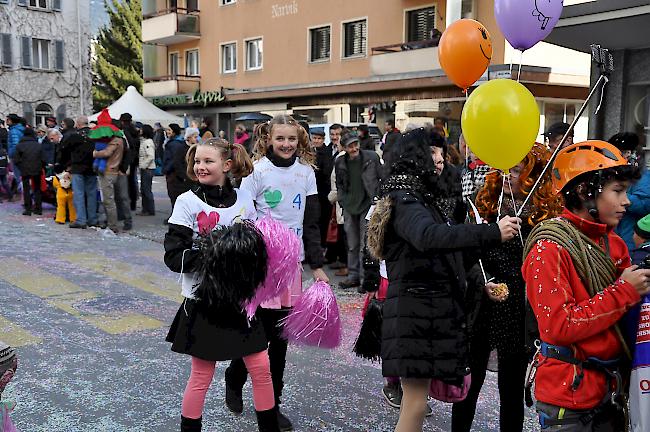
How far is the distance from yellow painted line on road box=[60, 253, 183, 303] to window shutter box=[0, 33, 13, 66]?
30.1m

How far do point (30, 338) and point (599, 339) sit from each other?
481 cm

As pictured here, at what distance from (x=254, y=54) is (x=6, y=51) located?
1645cm

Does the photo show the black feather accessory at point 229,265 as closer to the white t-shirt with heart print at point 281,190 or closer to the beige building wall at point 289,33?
the white t-shirt with heart print at point 281,190

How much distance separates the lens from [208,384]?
3250mm

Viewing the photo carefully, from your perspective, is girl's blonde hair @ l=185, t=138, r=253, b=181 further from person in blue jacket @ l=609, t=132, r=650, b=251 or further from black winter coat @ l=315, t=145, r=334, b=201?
black winter coat @ l=315, t=145, r=334, b=201

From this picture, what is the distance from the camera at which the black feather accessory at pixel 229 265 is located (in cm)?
309

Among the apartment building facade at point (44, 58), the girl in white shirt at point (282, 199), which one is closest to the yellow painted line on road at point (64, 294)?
the girl in white shirt at point (282, 199)

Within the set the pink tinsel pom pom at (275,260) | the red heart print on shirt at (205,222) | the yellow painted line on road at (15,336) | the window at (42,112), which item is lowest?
the yellow painted line on road at (15,336)

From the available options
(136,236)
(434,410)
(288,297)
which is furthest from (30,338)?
(136,236)

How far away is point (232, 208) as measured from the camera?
11.3 ft

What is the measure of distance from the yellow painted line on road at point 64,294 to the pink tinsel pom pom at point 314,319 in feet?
8.29

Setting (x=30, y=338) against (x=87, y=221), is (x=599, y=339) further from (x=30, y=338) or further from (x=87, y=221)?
(x=87, y=221)

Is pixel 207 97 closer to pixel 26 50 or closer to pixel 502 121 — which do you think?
Answer: pixel 26 50

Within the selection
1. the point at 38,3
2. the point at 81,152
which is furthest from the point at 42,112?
the point at 81,152
